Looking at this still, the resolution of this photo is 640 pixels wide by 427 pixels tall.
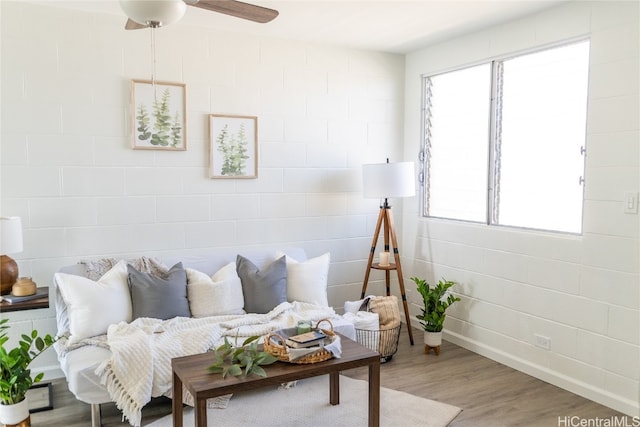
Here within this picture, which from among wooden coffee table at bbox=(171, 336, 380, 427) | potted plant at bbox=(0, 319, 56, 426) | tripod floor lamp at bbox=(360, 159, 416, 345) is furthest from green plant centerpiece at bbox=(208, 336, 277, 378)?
tripod floor lamp at bbox=(360, 159, 416, 345)

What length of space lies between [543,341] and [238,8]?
2.88m

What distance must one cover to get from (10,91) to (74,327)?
5.21 feet

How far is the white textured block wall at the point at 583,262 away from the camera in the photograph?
10.1 ft

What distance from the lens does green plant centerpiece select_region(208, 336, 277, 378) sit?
7.95 ft

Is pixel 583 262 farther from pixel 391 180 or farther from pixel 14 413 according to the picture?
pixel 14 413

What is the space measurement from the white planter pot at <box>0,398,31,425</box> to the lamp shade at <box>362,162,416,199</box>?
274 centimetres

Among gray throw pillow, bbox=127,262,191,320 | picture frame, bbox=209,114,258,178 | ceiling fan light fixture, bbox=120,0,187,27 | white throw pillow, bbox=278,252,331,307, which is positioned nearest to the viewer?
ceiling fan light fixture, bbox=120,0,187,27

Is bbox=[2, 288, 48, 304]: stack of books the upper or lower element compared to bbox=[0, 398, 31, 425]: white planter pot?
upper

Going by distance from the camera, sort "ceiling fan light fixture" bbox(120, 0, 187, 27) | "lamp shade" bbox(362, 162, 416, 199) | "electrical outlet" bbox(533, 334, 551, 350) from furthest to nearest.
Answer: "lamp shade" bbox(362, 162, 416, 199) < "electrical outlet" bbox(533, 334, 551, 350) < "ceiling fan light fixture" bbox(120, 0, 187, 27)

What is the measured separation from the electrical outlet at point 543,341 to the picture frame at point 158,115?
2868 mm

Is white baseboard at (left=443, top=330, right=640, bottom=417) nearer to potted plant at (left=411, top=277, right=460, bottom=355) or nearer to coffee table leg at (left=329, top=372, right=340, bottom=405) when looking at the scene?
potted plant at (left=411, top=277, right=460, bottom=355)

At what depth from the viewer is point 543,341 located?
11.9 ft

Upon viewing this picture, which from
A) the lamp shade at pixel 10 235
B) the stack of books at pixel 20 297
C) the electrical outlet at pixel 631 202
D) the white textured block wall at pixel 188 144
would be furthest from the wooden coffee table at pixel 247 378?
the electrical outlet at pixel 631 202

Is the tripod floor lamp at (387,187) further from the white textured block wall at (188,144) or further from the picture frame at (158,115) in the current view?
the picture frame at (158,115)
